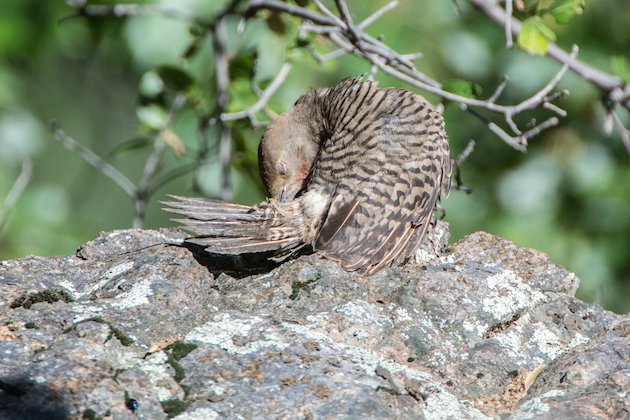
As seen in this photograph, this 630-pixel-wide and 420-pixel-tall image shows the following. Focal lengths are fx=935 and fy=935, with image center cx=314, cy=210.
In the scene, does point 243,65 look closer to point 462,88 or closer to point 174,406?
point 462,88

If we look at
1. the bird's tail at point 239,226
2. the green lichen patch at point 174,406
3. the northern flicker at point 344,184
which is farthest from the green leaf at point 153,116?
the green lichen patch at point 174,406

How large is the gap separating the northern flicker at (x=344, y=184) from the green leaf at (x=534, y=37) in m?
0.73

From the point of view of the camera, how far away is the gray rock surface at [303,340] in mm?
2568

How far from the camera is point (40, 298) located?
3.04 m

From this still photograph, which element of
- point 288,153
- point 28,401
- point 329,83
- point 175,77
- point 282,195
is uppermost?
point 329,83

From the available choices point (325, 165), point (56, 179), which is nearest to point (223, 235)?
point (325, 165)

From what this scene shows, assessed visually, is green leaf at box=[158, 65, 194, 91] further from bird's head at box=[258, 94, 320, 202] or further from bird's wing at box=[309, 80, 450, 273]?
bird's wing at box=[309, 80, 450, 273]

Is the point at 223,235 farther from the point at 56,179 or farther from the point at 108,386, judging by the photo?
the point at 56,179

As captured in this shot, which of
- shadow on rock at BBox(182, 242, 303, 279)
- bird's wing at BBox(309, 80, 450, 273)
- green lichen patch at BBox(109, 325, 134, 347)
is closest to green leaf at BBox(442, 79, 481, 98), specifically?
bird's wing at BBox(309, 80, 450, 273)

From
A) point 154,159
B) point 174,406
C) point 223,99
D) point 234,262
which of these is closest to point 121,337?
point 174,406

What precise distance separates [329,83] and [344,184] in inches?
83.0

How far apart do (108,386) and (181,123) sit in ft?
11.1

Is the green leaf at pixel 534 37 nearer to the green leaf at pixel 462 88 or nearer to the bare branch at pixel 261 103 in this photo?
the green leaf at pixel 462 88

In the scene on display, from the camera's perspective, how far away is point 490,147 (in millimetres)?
7234
